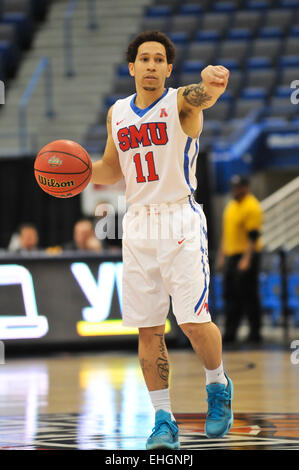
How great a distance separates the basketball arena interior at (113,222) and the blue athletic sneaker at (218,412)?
75mm

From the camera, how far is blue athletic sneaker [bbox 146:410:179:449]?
3.73m

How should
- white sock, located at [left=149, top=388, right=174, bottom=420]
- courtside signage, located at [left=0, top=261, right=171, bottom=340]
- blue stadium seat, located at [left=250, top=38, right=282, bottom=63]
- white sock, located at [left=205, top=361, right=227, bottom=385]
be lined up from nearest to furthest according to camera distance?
white sock, located at [left=149, top=388, right=174, bottom=420]
white sock, located at [left=205, top=361, right=227, bottom=385]
courtside signage, located at [left=0, top=261, right=171, bottom=340]
blue stadium seat, located at [left=250, top=38, right=282, bottom=63]

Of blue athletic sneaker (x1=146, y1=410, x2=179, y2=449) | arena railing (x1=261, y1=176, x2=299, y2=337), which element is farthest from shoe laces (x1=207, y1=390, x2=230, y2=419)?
arena railing (x1=261, y1=176, x2=299, y2=337)

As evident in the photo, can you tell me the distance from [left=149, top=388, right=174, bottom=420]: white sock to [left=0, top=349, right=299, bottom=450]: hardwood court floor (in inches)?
6.9

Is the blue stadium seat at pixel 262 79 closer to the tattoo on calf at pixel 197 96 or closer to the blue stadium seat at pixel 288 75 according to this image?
the blue stadium seat at pixel 288 75

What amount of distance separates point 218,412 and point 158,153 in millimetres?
1193

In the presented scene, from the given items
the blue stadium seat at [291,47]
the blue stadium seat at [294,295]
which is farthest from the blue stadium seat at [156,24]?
the blue stadium seat at [294,295]

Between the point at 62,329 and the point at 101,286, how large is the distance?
1.86ft

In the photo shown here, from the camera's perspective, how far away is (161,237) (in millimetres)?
3963

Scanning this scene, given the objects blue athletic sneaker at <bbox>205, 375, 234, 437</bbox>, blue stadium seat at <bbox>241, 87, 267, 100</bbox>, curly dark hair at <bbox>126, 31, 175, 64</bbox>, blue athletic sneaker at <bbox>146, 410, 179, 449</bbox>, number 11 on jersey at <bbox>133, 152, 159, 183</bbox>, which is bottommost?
blue athletic sneaker at <bbox>146, 410, 179, 449</bbox>

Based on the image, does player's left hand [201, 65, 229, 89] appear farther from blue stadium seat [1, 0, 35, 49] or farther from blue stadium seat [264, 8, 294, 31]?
blue stadium seat [1, 0, 35, 49]

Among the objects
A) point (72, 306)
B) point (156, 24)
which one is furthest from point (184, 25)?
point (72, 306)

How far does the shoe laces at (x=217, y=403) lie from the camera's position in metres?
4.01

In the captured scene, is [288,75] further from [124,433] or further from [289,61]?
A: [124,433]
